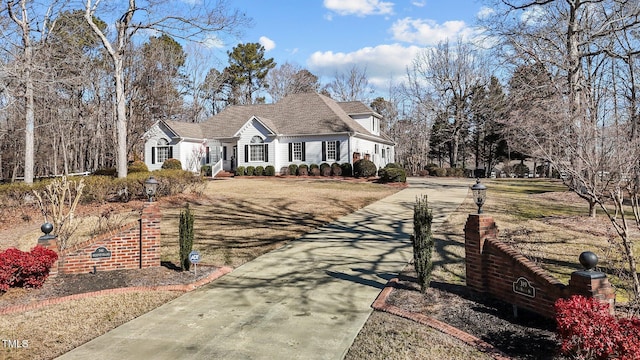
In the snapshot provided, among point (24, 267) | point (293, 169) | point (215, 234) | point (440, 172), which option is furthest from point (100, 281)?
point (440, 172)

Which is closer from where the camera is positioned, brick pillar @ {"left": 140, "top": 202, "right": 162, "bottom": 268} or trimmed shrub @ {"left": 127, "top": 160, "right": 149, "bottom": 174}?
brick pillar @ {"left": 140, "top": 202, "right": 162, "bottom": 268}

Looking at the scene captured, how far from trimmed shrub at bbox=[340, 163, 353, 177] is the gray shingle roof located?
268 cm

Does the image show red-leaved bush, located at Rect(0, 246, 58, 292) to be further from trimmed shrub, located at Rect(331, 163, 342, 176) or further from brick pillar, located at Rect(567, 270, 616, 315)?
trimmed shrub, located at Rect(331, 163, 342, 176)

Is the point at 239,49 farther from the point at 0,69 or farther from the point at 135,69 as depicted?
the point at 0,69

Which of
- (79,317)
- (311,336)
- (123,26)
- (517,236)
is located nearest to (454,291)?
(311,336)

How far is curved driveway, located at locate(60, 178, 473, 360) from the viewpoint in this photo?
14.6ft

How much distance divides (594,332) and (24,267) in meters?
7.86

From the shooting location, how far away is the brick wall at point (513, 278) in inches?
169

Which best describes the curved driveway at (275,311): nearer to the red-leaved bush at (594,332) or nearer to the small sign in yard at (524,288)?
the small sign in yard at (524,288)

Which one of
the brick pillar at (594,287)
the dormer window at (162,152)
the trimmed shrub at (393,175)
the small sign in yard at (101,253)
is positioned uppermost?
the dormer window at (162,152)

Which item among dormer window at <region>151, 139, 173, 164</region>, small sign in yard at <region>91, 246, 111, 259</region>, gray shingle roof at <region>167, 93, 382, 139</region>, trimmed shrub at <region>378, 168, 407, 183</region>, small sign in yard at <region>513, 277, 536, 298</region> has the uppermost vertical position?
gray shingle roof at <region>167, 93, 382, 139</region>

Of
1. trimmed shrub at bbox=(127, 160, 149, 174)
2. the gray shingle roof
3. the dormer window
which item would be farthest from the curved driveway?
the dormer window

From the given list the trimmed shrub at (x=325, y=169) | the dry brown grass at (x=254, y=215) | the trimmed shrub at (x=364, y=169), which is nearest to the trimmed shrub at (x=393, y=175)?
the trimmed shrub at (x=364, y=169)

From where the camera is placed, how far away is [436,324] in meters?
5.01
